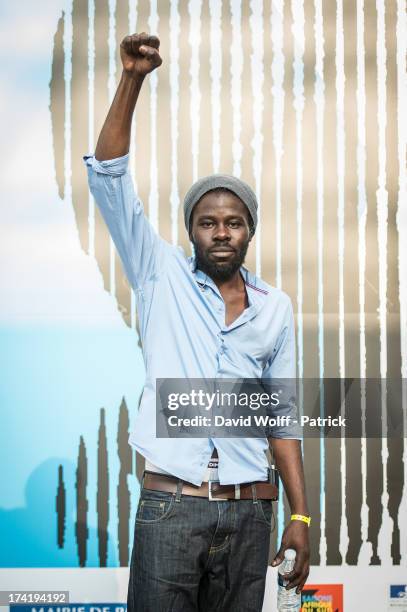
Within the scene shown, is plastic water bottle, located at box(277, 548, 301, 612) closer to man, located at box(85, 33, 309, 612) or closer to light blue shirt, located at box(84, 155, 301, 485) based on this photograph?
man, located at box(85, 33, 309, 612)

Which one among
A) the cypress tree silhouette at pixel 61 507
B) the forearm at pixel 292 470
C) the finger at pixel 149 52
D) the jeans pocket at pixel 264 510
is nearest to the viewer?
the finger at pixel 149 52

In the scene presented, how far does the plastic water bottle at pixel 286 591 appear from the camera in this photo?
161 centimetres

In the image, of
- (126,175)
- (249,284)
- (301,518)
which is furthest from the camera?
(249,284)

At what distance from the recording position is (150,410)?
153cm

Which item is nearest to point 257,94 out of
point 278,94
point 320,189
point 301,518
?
point 278,94

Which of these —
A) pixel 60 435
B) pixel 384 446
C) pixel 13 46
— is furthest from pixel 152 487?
pixel 13 46

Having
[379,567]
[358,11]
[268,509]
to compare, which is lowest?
[379,567]

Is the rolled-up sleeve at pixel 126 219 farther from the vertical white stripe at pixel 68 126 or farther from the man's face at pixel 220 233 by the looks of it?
the vertical white stripe at pixel 68 126

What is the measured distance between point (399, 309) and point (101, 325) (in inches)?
38.2

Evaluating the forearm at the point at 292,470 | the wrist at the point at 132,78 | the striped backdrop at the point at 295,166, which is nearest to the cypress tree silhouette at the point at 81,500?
the striped backdrop at the point at 295,166

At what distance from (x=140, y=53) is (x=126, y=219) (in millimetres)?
333

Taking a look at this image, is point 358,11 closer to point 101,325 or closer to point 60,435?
point 101,325

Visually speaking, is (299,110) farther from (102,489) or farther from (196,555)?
(196,555)

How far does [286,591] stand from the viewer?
1660mm
